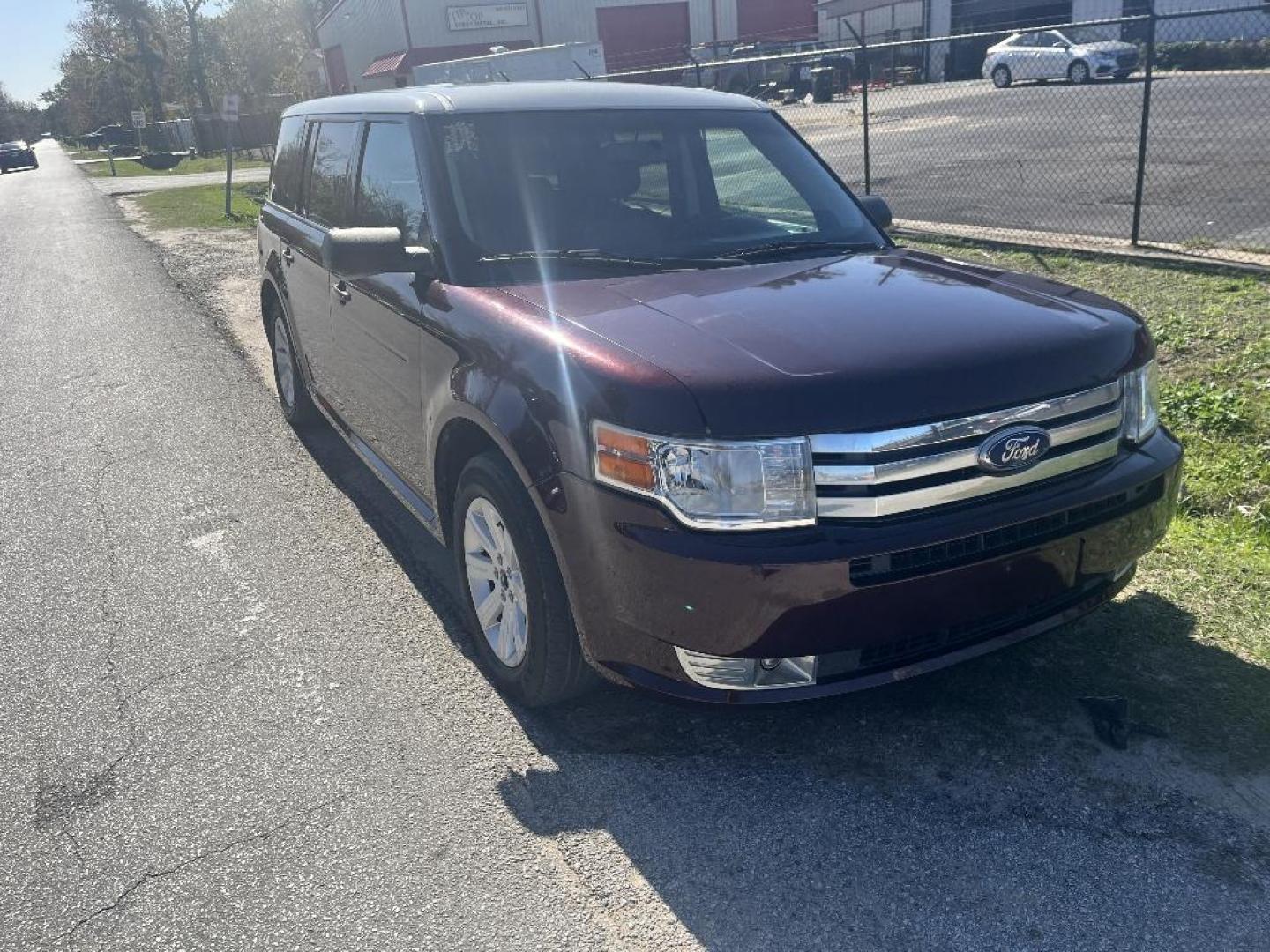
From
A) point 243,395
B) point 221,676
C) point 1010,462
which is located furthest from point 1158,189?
point 221,676

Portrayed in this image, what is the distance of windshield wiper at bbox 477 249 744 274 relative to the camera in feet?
12.6

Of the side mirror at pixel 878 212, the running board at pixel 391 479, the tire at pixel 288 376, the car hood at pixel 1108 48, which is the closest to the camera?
the running board at pixel 391 479

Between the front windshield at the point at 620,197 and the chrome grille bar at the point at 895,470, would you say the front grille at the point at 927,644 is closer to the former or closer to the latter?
the chrome grille bar at the point at 895,470

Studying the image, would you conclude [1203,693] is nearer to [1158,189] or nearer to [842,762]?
[842,762]

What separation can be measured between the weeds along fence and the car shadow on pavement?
19.7ft

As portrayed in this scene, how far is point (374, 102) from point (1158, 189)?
10.4 m

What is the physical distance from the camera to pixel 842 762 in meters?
3.26

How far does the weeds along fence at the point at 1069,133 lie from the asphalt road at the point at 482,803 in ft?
21.5

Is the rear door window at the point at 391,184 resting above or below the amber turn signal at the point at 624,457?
above

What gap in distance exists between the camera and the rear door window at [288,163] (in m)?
5.85

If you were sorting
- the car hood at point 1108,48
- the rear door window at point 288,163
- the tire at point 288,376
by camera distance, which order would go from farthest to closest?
the car hood at point 1108,48, the tire at point 288,376, the rear door window at point 288,163

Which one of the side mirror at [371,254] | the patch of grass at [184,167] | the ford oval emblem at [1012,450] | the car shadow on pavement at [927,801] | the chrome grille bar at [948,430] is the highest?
the side mirror at [371,254]

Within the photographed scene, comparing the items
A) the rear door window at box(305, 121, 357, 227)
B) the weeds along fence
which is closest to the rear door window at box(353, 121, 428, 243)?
the rear door window at box(305, 121, 357, 227)

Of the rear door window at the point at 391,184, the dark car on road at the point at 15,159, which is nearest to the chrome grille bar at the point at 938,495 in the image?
the rear door window at the point at 391,184
